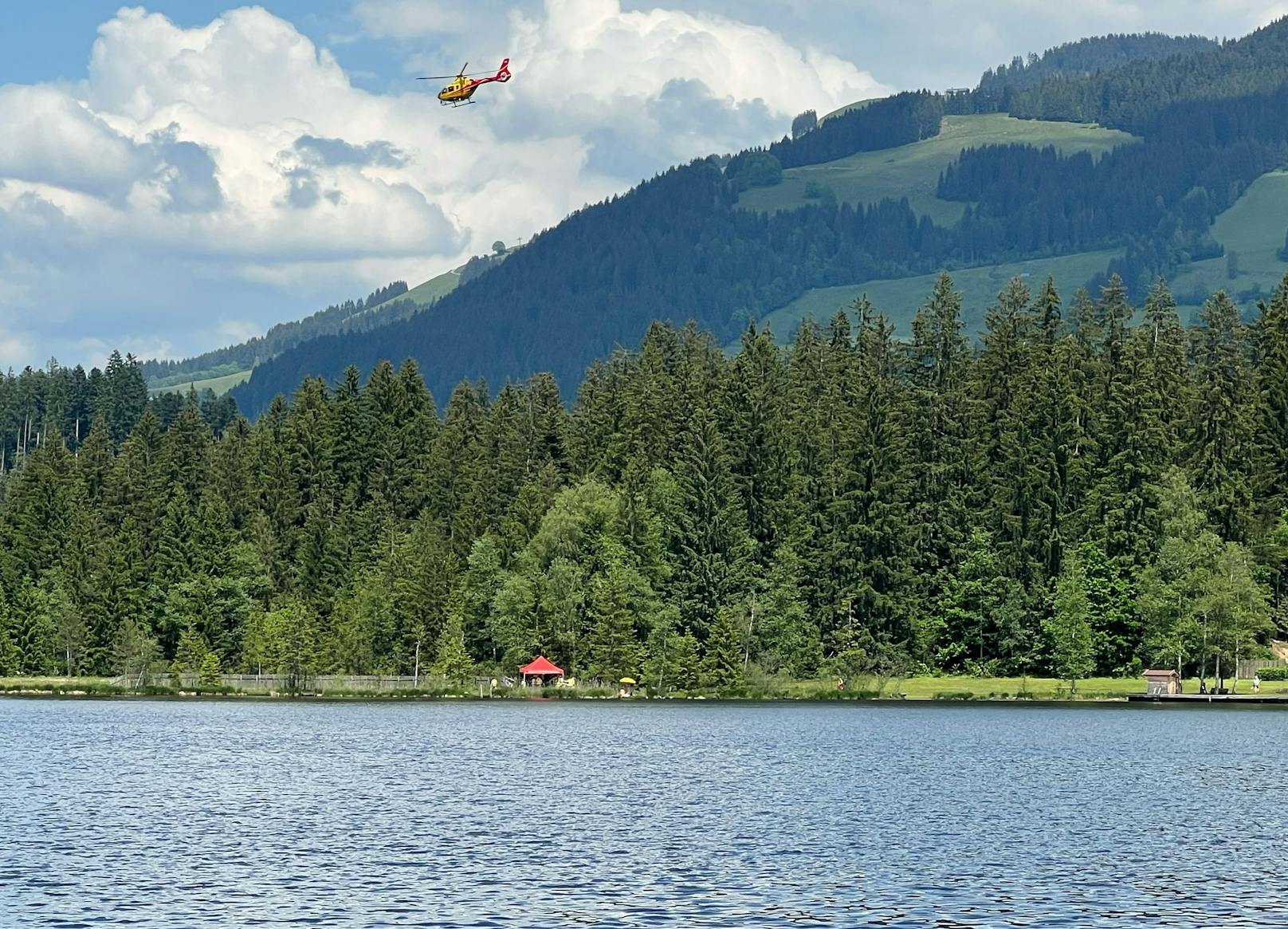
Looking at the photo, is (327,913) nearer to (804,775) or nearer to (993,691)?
(804,775)

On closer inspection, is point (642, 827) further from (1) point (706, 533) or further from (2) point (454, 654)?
(1) point (706, 533)

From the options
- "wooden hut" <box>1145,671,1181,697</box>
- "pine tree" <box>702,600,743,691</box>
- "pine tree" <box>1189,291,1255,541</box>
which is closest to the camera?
"wooden hut" <box>1145,671,1181,697</box>

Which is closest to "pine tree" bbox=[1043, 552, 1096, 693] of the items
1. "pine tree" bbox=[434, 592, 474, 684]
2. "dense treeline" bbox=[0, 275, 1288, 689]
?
"dense treeline" bbox=[0, 275, 1288, 689]

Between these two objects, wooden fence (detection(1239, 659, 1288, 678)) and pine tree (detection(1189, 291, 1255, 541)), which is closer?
wooden fence (detection(1239, 659, 1288, 678))

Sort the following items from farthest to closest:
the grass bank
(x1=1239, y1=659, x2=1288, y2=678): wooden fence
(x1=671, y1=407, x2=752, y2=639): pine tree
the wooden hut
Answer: (x1=671, y1=407, x2=752, y2=639): pine tree → the grass bank → (x1=1239, y1=659, x2=1288, y2=678): wooden fence → the wooden hut

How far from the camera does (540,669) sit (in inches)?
5935

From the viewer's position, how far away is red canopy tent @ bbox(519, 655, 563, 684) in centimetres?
15075

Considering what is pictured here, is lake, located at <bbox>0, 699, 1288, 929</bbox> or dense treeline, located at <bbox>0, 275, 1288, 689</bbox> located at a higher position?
dense treeline, located at <bbox>0, 275, 1288, 689</bbox>

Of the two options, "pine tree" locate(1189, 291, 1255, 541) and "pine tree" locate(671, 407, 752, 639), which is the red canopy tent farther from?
"pine tree" locate(1189, 291, 1255, 541)

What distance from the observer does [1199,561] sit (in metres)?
143

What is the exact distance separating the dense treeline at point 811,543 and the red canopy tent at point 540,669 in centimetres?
188

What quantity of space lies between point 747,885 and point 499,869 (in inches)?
296

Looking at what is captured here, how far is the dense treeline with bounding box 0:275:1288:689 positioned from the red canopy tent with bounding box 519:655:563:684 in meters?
1.88

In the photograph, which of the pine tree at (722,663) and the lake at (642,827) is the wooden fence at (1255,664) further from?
the pine tree at (722,663)
